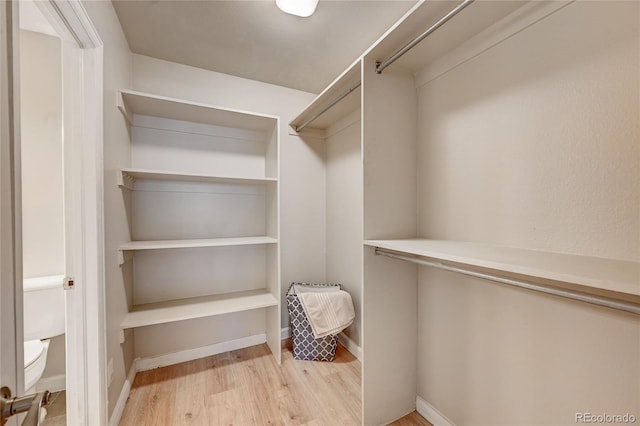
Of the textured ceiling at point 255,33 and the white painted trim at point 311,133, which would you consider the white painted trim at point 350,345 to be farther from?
the textured ceiling at point 255,33

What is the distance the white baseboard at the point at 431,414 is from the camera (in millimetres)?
1403

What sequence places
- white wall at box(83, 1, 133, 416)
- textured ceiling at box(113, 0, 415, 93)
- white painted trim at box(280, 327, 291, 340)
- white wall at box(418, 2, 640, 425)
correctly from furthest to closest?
white painted trim at box(280, 327, 291, 340) < textured ceiling at box(113, 0, 415, 93) < white wall at box(83, 1, 133, 416) < white wall at box(418, 2, 640, 425)

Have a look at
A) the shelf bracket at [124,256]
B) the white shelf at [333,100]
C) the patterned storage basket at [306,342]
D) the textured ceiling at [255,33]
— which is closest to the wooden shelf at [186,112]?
the white shelf at [333,100]

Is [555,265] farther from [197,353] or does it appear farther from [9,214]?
[197,353]

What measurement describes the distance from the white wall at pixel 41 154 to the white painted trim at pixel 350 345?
195cm

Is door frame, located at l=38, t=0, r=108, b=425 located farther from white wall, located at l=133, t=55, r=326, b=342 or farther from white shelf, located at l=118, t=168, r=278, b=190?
white wall, located at l=133, t=55, r=326, b=342

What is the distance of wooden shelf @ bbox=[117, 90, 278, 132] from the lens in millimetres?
1659

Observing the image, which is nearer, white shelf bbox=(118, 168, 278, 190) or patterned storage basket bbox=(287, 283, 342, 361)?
white shelf bbox=(118, 168, 278, 190)

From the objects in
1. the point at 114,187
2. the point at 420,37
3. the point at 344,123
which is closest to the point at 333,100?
the point at 344,123

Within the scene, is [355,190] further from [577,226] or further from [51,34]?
[51,34]

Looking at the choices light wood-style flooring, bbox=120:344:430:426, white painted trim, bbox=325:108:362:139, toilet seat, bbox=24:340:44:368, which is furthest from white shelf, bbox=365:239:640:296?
toilet seat, bbox=24:340:44:368

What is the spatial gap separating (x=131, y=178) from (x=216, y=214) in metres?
0.65

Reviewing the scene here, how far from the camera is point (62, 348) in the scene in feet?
4.78

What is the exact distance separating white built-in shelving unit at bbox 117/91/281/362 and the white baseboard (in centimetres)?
109
